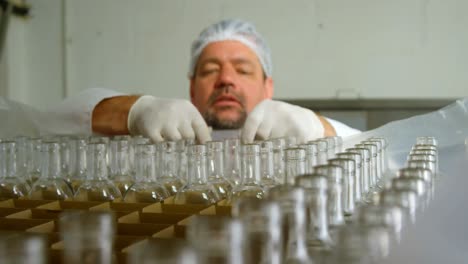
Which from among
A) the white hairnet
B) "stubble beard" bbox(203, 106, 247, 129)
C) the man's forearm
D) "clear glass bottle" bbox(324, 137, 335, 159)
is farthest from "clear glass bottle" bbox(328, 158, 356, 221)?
the white hairnet

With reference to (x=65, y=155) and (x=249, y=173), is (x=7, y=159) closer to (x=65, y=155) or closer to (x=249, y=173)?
(x=65, y=155)

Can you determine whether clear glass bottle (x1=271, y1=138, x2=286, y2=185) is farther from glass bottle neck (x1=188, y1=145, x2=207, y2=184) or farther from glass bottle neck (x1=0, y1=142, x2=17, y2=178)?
glass bottle neck (x1=0, y1=142, x2=17, y2=178)

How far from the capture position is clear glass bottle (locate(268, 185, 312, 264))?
543 mm

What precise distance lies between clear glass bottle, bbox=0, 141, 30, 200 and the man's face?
1.18 m

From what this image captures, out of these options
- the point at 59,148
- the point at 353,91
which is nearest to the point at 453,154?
the point at 59,148

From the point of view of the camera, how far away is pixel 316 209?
0.61 meters

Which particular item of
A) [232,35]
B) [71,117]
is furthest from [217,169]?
[232,35]

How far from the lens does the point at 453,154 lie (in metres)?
1.32

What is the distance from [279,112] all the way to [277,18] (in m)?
2.04

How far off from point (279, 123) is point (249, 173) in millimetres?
719

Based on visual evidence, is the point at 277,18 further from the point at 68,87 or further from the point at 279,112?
the point at 279,112

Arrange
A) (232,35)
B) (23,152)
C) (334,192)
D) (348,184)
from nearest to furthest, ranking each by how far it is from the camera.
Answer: (334,192)
(348,184)
(23,152)
(232,35)

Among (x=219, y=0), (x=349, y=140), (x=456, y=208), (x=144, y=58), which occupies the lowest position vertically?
(x=456, y=208)

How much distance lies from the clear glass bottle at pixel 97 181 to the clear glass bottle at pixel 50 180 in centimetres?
4
